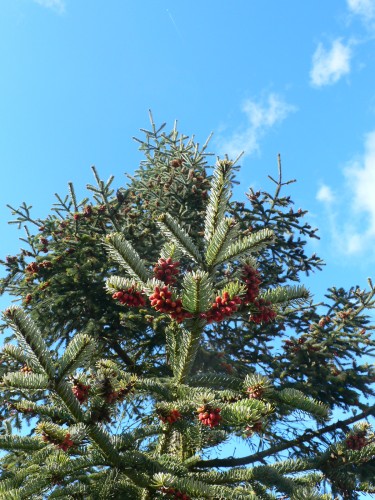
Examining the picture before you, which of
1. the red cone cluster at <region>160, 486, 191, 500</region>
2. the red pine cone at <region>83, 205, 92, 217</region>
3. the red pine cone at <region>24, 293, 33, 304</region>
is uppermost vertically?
the red pine cone at <region>83, 205, 92, 217</region>

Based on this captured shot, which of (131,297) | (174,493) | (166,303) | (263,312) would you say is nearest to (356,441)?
(263,312)

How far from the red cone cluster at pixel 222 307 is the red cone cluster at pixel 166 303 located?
0.19 metres

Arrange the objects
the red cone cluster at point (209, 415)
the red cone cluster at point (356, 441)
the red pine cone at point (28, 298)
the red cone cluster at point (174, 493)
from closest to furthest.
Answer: the red cone cluster at point (209, 415)
the red cone cluster at point (174, 493)
the red cone cluster at point (356, 441)
the red pine cone at point (28, 298)

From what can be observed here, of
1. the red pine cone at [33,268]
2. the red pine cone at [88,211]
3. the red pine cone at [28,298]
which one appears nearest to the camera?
the red pine cone at [28,298]

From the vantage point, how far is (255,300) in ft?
13.7

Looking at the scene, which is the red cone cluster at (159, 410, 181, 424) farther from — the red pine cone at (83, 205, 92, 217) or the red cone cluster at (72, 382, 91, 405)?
the red pine cone at (83, 205, 92, 217)

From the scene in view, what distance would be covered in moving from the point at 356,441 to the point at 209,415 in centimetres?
169

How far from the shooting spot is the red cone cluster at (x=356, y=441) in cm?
444

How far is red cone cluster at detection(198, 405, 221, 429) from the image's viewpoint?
3502 millimetres

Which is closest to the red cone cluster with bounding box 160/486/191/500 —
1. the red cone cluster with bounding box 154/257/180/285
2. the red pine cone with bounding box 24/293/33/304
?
the red cone cluster with bounding box 154/257/180/285

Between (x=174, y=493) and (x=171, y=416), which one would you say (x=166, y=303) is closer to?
(x=171, y=416)

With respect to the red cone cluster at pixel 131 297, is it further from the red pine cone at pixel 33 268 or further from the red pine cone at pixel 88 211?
the red pine cone at pixel 88 211

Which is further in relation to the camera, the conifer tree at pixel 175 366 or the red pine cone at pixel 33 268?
the red pine cone at pixel 33 268

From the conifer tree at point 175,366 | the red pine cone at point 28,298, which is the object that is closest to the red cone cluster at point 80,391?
the conifer tree at point 175,366
